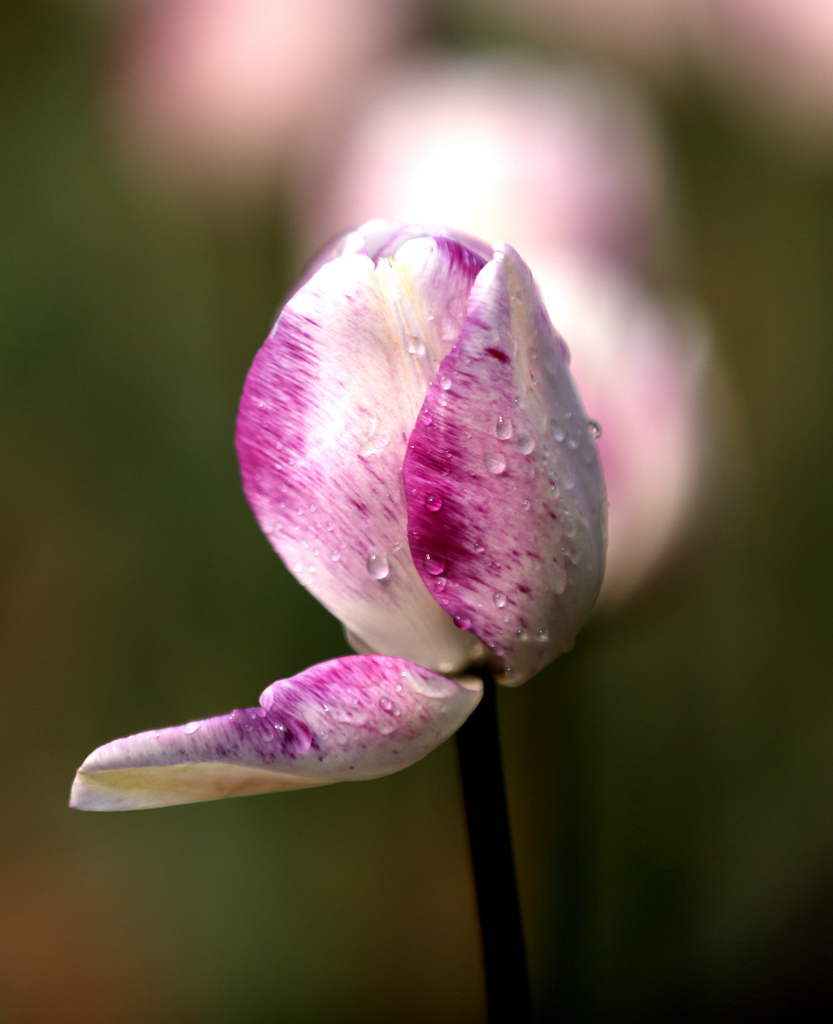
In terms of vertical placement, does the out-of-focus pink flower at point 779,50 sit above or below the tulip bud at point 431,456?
above

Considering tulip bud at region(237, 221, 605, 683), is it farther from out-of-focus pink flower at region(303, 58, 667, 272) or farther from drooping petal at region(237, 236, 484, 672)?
out-of-focus pink flower at region(303, 58, 667, 272)

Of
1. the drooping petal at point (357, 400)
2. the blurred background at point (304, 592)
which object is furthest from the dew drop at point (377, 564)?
the blurred background at point (304, 592)

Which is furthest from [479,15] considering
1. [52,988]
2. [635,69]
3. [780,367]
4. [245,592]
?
[52,988]

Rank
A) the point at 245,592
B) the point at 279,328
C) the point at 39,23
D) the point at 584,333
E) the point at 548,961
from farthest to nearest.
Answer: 1. the point at 39,23
2. the point at 245,592
3. the point at 548,961
4. the point at 584,333
5. the point at 279,328

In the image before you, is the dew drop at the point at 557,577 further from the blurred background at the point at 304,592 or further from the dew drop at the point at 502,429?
the blurred background at the point at 304,592

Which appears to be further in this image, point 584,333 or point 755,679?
point 755,679

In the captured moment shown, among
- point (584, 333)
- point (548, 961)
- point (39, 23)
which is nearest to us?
point (584, 333)

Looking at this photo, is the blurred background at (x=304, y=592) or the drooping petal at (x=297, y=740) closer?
the drooping petal at (x=297, y=740)

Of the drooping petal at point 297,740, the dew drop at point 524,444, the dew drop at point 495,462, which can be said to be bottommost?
the drooping petal at point 297,740

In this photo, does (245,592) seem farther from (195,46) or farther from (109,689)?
(195,46)
